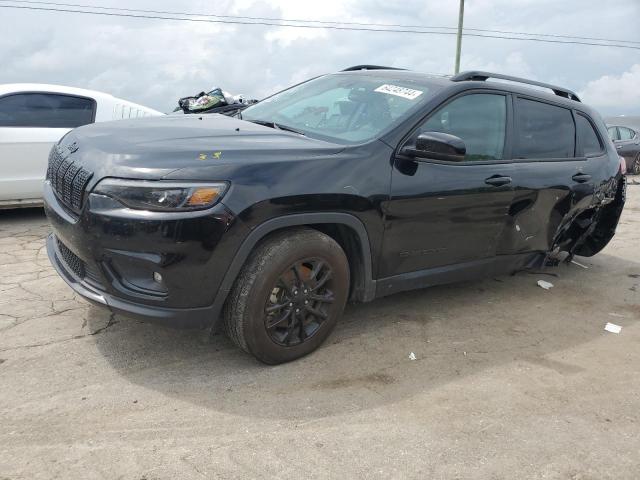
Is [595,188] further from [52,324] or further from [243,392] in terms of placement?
[52,324]

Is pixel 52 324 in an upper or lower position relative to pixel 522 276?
upper

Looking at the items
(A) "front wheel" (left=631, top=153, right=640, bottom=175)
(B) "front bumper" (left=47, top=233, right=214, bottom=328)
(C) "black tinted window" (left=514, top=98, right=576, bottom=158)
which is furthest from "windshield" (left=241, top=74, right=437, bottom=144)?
(A) "front wheel" (left=631, top=153, right=640, bottom=175)

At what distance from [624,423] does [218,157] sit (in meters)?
2.45

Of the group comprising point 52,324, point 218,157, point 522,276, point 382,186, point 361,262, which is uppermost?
point 218,157

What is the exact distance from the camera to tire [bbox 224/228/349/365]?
9.49ft

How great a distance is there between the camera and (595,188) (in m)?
4.74

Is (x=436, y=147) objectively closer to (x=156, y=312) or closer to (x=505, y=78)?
(x=505, y=78)

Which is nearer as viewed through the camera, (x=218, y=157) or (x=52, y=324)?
(x=218, y=157)

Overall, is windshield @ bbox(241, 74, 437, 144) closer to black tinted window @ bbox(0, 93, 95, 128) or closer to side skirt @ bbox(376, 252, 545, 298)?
side skirt @ bbox(376, 252, 545, 298)

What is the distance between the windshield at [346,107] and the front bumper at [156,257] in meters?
1.09

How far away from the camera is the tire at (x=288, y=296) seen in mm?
2893

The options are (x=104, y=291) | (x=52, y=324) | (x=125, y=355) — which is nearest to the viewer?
(x=104, y=291)

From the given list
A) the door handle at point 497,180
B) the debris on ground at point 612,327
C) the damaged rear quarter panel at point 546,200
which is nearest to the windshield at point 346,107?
the door handle at point 497,180

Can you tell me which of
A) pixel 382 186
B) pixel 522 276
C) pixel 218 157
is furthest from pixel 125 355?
pixel 522 276
